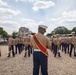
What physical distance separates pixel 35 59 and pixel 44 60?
30 cm

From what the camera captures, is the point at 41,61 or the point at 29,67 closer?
the point at 41,61

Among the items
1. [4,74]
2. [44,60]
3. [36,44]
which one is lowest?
[4,74]

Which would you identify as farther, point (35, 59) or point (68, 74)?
point (68, 74)

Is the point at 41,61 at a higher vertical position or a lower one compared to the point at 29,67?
higher

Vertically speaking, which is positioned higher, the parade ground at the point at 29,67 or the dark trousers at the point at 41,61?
the dark trousers at the point at 41,61

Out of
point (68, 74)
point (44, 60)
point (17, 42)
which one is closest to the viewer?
point (44, 60)

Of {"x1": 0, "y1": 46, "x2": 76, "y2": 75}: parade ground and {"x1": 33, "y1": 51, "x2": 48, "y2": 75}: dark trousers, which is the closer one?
{"x1": 33, "y1": 51, "x2": 48, "y2": 75}: dark trousers

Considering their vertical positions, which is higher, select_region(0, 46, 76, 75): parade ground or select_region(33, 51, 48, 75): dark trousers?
select_region(33, 51, 48, 75): dark trousers

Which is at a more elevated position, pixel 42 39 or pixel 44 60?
pixel 42 39

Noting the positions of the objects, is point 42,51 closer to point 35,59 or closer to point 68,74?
point 35,59

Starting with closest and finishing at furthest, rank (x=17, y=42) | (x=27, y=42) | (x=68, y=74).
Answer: (x=68, y=74) < (x=27, y=42) < (x=17, y=42)

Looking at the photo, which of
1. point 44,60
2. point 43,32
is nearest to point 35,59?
point 44,60

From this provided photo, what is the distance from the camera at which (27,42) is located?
17516 millimetres

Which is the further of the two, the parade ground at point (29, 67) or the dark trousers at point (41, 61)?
the parade ground at point (29, 67)
